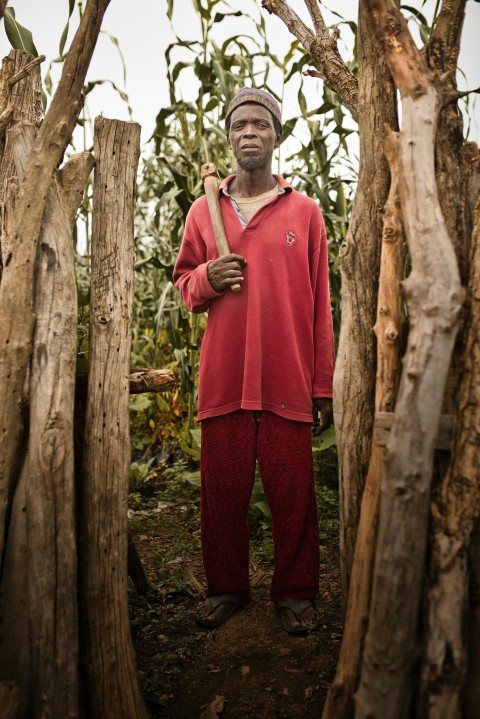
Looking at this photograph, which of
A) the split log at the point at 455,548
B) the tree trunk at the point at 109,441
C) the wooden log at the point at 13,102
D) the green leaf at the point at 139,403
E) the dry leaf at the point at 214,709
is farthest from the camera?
the green leaf at the point at 139,403

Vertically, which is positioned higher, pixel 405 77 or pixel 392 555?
pixel 405 77

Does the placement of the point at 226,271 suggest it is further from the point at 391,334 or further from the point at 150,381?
the point at 391,334

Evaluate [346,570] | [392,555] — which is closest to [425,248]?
[392,555]

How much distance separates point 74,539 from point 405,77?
5.78ft

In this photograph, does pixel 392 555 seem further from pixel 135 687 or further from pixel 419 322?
pixel 135 687

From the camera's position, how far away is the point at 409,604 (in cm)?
159

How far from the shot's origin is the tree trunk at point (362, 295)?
81.4 inches

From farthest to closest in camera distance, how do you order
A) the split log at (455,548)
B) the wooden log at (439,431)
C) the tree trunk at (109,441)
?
1. the tree trunk at (109,441)
2. the wooden log at (439,431)
3. the split log at (455,548)

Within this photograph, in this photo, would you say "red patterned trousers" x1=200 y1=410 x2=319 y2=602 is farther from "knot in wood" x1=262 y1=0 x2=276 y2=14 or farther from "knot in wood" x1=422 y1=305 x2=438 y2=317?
"knot in wood" x1=262 y1=0 x2=276 y2=14

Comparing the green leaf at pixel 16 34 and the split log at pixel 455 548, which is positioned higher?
the green leaf at pixel 16 34

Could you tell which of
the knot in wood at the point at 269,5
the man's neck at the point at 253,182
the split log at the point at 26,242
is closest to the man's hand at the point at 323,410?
the man's neck at the point at 253,182

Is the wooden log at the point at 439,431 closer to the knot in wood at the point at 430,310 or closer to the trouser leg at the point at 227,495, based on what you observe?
the knot in wood at the point at 430,310

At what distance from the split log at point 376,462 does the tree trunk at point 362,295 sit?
18 centimetres

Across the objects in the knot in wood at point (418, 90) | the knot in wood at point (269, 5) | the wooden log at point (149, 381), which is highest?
the knot in wood at point (269, 5)
